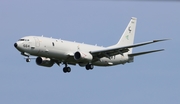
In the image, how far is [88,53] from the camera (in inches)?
3917

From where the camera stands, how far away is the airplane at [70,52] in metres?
95.2

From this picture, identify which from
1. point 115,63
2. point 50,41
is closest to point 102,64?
point 115,63

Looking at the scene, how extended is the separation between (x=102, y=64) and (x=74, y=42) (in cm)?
529

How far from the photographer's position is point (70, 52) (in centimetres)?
9812

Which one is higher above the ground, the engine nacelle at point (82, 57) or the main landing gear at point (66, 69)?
the engine nacelle at point (82, 57)

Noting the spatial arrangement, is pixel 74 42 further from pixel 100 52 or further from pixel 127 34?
pixel 127 34

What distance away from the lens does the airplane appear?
3750 inches

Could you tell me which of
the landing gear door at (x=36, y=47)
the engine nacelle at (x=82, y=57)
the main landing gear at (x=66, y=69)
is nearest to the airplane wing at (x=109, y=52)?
the engine nacelle at (x=82, y=57)

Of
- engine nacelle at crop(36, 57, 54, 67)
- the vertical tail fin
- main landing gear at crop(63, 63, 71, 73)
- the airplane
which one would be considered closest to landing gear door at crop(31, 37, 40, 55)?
the airplane

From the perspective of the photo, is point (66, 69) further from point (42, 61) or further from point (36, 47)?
point (36, 47)

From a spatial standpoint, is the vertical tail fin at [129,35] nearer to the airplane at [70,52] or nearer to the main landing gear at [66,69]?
the airplane at [70,52]

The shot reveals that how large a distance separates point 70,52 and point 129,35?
1597 cm

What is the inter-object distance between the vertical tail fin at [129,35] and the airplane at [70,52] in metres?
3.69

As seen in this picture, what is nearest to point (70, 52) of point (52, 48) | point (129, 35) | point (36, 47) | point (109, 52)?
point (52, 48)
